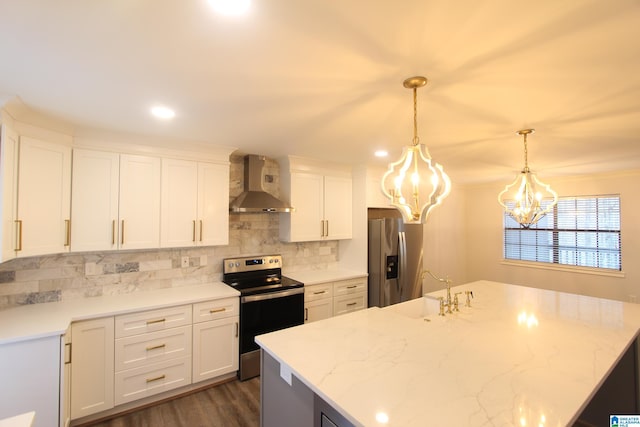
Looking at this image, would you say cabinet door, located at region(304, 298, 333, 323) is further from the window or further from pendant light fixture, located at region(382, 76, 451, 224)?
the window

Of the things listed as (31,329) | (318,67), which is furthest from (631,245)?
(31,329)

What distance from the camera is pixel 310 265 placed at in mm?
4219

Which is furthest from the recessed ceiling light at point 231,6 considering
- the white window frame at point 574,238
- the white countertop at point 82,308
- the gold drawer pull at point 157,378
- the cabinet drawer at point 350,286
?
A: the white window frame at point 574,238

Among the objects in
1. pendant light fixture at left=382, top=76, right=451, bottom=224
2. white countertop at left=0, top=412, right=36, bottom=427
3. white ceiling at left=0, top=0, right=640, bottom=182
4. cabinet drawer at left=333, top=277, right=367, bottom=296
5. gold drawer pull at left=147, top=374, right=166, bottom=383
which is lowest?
gold drawer pull at left=147, top=374, right=166, bottom=383

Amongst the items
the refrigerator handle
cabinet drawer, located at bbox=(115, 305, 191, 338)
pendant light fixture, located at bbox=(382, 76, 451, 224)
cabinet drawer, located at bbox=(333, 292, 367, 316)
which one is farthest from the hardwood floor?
the refrigerator handle

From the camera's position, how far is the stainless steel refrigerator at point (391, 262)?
157 inches

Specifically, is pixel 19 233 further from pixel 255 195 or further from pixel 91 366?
pixel 255 195

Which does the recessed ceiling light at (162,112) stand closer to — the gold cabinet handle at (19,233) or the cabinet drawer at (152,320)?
the gold cabinet handle at (19,233)

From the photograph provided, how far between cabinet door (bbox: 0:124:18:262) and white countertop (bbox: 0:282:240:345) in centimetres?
49

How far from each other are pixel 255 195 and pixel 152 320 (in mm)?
1587

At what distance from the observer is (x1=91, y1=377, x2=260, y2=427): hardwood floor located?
2410mm

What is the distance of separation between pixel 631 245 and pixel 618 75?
4184 mm

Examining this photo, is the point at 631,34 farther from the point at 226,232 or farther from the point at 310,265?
the point at 310,265

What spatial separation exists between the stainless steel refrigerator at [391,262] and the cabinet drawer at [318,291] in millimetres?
705
